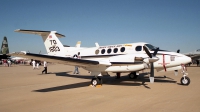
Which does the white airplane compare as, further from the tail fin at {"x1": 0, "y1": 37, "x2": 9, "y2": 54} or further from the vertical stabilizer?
the tail fin at {"x1": 0, "y1": 37, "x2": 9, "y2": 54}

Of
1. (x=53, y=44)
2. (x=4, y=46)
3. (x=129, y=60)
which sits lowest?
(x=129, y=60)

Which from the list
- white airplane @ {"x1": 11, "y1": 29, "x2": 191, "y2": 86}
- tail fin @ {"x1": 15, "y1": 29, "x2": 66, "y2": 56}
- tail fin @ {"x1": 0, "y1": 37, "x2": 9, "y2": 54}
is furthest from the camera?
tail fin @ {"x1": 0, "y1": 37, "x2": 9, "y2": 54}

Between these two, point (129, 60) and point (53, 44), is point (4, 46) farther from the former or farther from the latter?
point (129, 60)

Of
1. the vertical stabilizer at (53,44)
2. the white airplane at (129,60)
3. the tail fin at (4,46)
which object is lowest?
the white airplane at (129,60)

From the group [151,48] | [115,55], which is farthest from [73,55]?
[151,48]

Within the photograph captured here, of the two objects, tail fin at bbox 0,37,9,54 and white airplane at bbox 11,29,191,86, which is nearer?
white airplane at bbox 11,29,191,86

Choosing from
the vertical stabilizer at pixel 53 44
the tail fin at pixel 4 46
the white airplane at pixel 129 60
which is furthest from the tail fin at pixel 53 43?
the tail fin at pixel 4 46

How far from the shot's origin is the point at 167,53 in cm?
953

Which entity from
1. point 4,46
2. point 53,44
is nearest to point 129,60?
point 53,44

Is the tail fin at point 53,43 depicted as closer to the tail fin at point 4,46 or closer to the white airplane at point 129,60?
the white airplane at point 129,60

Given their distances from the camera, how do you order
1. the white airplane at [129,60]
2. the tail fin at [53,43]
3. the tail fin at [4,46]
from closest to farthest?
the white airplane at [129,60]
the tail fin at [53,43]
the tail fin at [4,46]

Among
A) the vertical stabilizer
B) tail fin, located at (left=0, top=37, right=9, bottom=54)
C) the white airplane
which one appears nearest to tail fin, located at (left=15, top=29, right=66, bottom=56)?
the vertical stabilizer

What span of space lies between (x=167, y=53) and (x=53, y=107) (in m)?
7.18

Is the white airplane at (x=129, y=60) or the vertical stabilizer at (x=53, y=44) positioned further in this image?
the vertical stabilizer at (x=53, y=44)
